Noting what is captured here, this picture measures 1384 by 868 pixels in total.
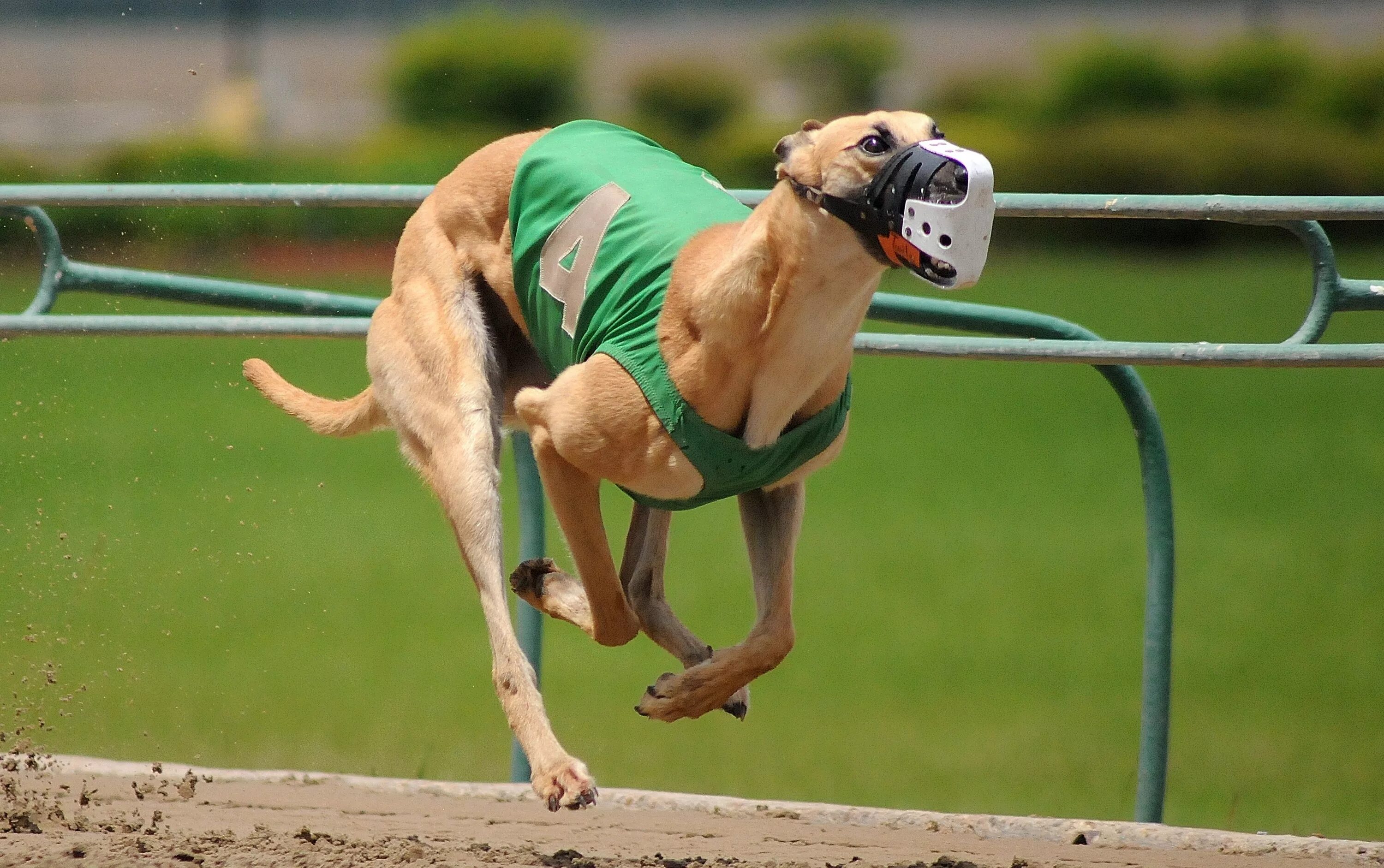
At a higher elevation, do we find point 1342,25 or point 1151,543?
point 1151,543

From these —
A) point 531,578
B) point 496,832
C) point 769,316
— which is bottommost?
point 496,832

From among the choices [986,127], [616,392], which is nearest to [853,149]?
[616,392]

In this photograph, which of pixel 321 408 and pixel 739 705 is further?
pixel 321 408

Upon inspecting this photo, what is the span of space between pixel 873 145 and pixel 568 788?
142 centimetres

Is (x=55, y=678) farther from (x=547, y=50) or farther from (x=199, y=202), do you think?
(x=547, y=50)

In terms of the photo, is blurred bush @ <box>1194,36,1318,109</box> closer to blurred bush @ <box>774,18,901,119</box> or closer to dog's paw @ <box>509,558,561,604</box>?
blurred bush @ <box>774,18,901,119</box>

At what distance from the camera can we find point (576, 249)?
12.3 feet

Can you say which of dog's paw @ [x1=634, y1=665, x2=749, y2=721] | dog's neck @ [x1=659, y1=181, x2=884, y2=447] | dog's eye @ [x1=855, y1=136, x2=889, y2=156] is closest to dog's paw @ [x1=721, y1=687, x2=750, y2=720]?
dog's paw @ [x1=634, y1=665, x2=749, y2=721]

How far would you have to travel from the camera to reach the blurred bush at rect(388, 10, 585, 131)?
35.6m

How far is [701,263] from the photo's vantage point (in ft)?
11.4

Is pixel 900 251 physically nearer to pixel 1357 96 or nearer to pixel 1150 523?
pixel 1150 523

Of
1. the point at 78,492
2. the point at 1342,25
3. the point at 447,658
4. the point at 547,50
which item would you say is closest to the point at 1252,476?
the point at 447,658

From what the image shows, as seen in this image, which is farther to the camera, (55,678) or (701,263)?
(55,678)

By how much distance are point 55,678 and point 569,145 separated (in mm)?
2114
